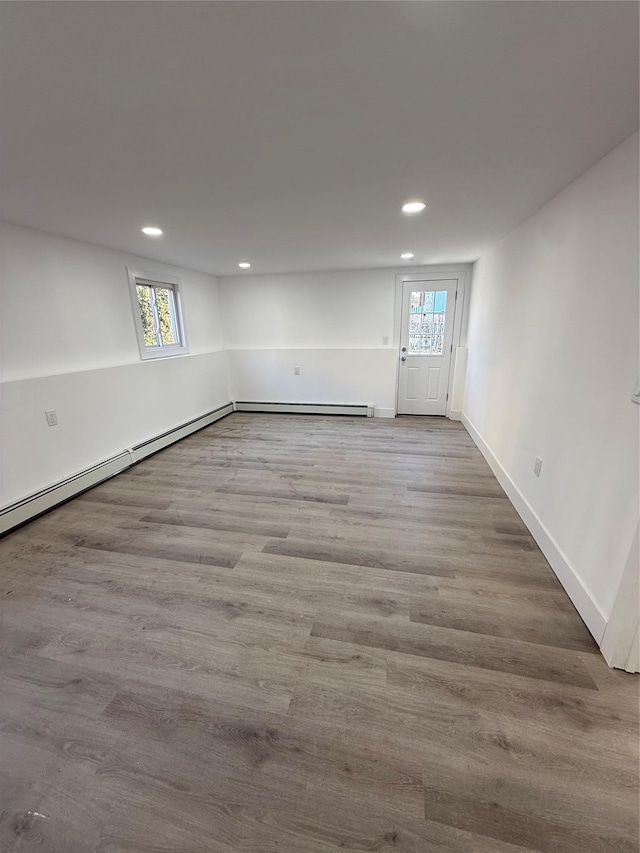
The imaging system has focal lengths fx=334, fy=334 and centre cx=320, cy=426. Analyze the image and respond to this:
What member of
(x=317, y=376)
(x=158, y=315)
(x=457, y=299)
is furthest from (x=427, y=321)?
(x=158, y=315)

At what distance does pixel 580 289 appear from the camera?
1837 millimetres

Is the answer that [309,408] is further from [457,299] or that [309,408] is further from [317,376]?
[457,299]

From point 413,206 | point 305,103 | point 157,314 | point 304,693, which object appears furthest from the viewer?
point 157,314

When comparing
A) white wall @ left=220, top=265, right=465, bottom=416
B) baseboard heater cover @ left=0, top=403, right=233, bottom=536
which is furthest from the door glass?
baseboard heater cover @ left=0, top=403, right=233, bottom=536

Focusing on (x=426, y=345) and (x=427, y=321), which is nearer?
(x=427, y=321)

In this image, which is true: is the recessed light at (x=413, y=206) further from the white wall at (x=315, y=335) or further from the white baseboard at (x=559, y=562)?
the white wall at (x=315, y=335)

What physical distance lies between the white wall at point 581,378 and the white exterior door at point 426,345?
1.81 meters

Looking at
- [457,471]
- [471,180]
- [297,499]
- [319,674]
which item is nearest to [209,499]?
[297,499]

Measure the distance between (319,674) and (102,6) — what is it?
225 cm

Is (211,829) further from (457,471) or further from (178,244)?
(178,244)

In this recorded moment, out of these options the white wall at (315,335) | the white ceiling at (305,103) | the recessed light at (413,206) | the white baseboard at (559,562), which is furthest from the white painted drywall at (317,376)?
the white ceiling at (305,103)

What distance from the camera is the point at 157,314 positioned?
13.7 feet

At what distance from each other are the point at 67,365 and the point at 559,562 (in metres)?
3.96

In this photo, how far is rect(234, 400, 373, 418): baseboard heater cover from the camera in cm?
524
